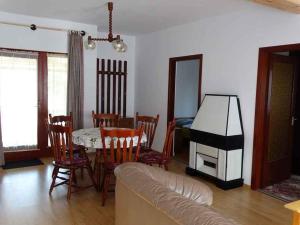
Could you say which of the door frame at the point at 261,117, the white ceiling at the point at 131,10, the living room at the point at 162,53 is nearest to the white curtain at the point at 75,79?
the living room at the point at 162,53

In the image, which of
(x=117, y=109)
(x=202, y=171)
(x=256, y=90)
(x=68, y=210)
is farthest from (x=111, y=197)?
(x=117, y=109)

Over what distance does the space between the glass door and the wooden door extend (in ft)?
12.8

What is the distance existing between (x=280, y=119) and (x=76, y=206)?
3.07 m

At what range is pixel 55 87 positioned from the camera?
17.0 feet

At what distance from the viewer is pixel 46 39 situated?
16.3ft

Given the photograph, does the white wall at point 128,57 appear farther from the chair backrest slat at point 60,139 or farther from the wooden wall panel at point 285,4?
the wooden wall panel at point 285,4

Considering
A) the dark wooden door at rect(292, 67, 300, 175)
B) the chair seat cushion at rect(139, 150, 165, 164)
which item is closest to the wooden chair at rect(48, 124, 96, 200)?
the chair seat cushion at rect(139, 150, 165, 164)

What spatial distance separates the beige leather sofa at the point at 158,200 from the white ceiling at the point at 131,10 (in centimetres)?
264

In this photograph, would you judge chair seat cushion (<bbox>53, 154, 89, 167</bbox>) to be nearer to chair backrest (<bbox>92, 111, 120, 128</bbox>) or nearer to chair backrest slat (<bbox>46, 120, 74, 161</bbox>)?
chair backrest slat (<bbox>46, 120, 74, 161</bbox>)

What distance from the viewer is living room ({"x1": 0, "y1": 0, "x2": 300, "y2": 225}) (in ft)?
10.4

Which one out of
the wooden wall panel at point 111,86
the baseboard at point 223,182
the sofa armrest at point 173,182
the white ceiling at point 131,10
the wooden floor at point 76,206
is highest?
the white ceiling at point 131,10

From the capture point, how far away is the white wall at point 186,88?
6.50 meters

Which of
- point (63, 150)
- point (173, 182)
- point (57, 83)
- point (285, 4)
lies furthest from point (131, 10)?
point (173, 182)

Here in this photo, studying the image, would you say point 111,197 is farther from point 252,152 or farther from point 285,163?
point 285,163
